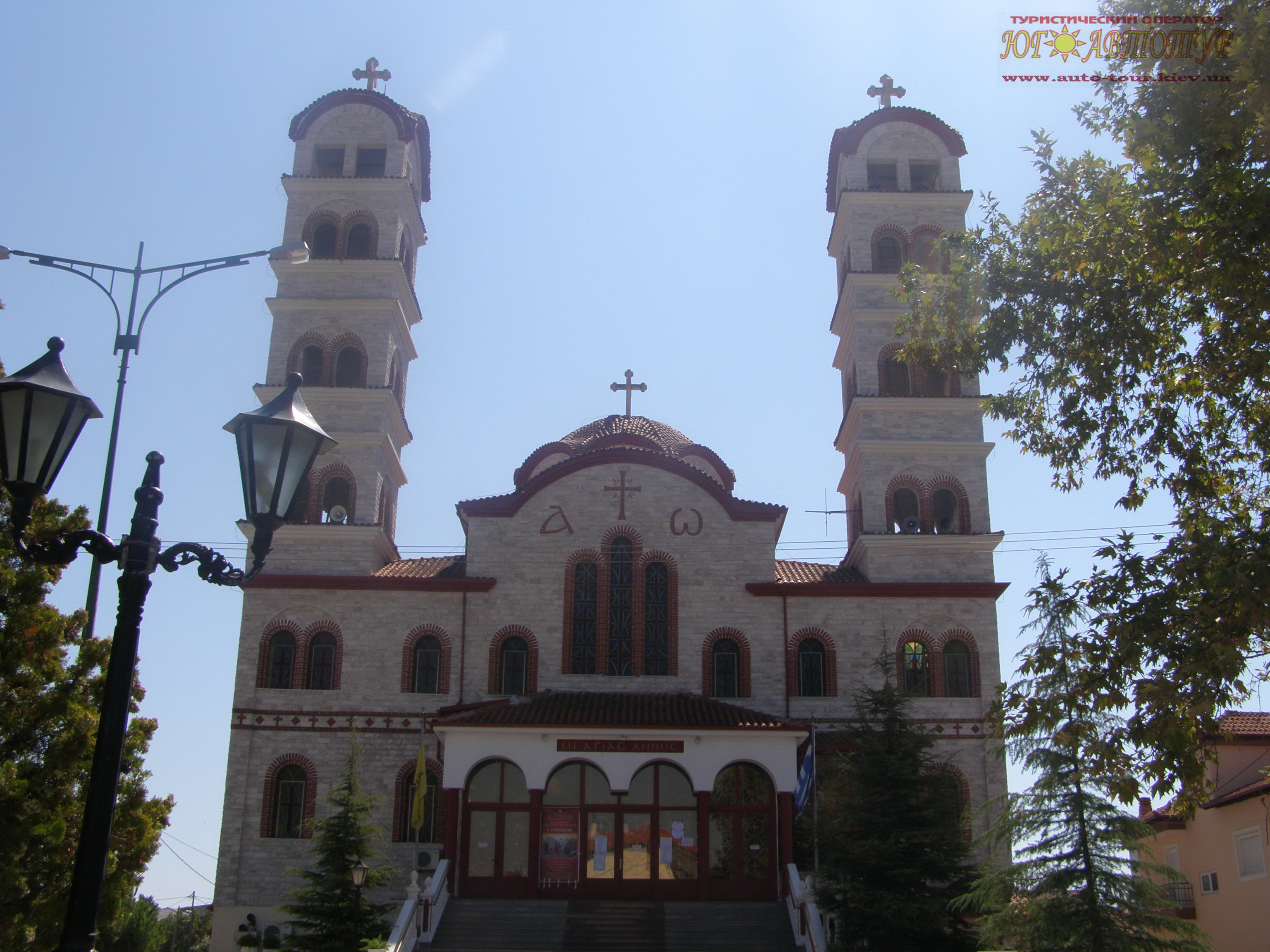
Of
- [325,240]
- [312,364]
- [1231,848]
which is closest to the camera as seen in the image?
[1231,848]

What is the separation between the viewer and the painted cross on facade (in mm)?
30688

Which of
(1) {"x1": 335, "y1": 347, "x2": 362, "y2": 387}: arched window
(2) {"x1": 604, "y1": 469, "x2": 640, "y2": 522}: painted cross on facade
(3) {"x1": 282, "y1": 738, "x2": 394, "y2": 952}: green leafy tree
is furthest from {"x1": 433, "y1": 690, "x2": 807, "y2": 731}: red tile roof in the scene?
(1) {"x1": 335, "y1": 347, "x2": 362, "y2": 387}: arched window

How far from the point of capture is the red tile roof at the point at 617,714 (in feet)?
84.6

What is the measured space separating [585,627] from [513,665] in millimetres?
2038

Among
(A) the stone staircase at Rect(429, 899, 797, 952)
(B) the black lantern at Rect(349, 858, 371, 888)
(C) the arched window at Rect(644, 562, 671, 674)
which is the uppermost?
(C) the arched window at Rect(644, 562, 671, 674)

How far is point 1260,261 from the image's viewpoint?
1221cm

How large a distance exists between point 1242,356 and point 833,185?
2425 centimetres

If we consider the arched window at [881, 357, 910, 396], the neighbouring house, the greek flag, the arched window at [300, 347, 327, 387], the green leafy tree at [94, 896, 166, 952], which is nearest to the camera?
the greek flag

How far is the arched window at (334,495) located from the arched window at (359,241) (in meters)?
6.58

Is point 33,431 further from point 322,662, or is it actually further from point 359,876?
point 322,662

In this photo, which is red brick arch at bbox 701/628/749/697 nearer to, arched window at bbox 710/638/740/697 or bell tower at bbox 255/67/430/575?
arched window at bbox 710/638/740/697

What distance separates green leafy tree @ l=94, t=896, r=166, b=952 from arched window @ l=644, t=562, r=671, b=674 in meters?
18.5

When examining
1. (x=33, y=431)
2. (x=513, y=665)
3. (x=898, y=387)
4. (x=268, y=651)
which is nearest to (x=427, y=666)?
(x=513, y=665)

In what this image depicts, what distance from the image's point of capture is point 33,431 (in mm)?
6453
